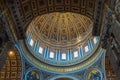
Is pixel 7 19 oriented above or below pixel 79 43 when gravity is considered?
below

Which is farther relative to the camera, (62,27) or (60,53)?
(62,27)

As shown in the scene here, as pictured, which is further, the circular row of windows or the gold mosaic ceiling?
the gold mosaic ceiling

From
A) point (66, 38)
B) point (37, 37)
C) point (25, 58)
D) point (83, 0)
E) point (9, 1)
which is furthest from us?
point (66, 38)

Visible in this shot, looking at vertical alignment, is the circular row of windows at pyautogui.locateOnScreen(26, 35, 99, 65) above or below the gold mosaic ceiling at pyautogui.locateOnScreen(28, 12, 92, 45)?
below

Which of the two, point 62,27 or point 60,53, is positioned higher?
point 62,27

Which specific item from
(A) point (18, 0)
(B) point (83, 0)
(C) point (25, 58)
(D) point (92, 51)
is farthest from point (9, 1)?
(D) point (92, 51)

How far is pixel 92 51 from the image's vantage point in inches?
1119

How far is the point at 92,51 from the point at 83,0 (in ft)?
36.0

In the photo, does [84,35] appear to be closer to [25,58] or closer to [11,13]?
[25,58]

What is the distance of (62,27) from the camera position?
35531mm

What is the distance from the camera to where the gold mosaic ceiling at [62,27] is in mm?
33406

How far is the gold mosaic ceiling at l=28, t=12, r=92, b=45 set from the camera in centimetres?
3341

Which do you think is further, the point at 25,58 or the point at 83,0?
the point at 25,58

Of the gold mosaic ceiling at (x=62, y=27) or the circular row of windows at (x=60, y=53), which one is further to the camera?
the gold mosaic ceiling at (x=62, y=27)
